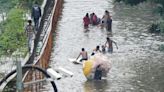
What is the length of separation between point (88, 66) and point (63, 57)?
4370 millimetres

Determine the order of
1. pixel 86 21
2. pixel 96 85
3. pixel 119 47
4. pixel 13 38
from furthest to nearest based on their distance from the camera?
pixel 86 21 → pixel 13 38 → pixel 119 47 → pixel 96 85

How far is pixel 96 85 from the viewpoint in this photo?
20.7 metres

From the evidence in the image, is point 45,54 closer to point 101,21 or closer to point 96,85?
point 96,85

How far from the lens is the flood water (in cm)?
2081

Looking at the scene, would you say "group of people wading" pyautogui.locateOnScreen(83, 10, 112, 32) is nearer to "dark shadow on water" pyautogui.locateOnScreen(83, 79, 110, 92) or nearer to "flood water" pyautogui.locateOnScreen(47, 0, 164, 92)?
"flood water" pyautogui.locateOnScreen(47, 0, 164, 92)

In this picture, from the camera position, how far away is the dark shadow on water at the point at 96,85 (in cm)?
2011

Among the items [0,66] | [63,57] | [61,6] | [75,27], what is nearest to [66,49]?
[63,57]

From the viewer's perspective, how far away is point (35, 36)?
85.5 ft

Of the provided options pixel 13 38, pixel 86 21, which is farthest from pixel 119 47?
pixel 13 38

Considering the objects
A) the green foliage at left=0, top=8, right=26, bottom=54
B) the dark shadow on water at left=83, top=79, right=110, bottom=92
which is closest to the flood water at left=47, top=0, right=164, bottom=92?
the dark shadow on water at left=83, top=79, right=110, bottom=92

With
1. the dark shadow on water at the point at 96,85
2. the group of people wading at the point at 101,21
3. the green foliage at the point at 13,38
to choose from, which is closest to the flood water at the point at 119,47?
the dark shadow on water at the point at 96,85

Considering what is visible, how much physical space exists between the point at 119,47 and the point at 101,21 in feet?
15.6

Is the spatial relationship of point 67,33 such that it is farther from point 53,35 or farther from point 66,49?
point 66,49

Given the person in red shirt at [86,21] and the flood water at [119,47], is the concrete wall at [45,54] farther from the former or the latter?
the person in red shirt at [86,21]
